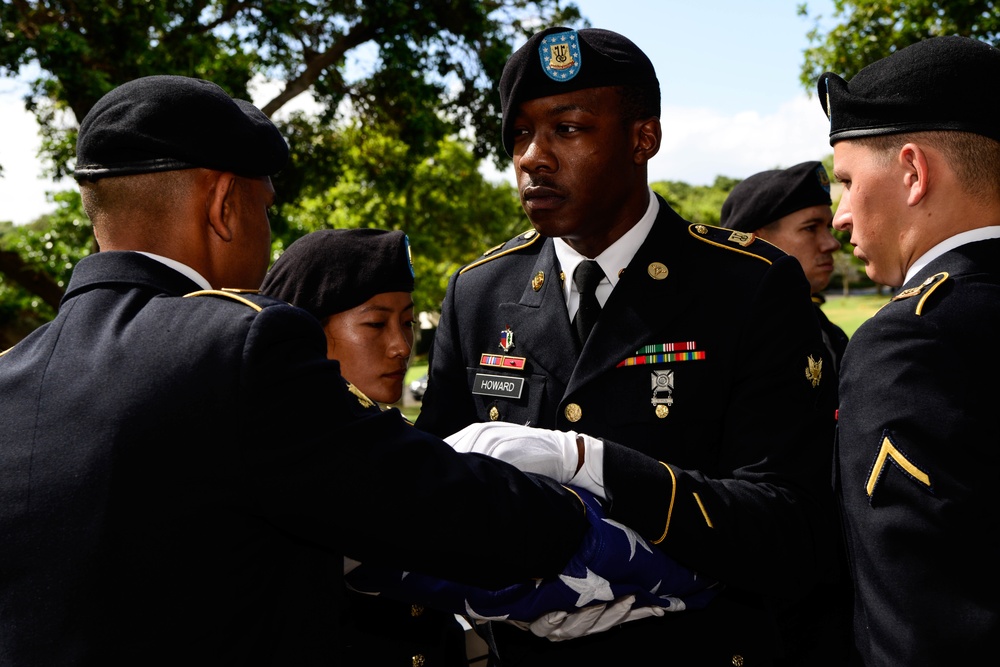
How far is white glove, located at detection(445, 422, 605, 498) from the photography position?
6.87 feet

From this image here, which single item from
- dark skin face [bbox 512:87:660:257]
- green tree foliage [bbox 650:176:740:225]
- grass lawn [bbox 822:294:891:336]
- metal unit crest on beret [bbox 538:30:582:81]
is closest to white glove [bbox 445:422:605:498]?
dark skin face [bbox 512:87:660:257]

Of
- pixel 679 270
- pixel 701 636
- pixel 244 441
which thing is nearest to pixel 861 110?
pixel 679 270

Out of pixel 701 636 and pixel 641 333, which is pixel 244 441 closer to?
pixel 641 333

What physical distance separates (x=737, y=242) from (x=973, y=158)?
0.78 metres

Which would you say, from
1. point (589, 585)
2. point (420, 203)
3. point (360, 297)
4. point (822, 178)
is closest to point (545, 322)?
point (360, 297)

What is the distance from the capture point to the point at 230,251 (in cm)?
201

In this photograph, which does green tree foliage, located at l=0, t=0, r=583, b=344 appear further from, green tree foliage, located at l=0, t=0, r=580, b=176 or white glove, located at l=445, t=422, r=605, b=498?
white glove, located at l=445, t=422, r=605, b=498

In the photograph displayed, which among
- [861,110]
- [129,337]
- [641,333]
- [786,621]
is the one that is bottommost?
[786,621]

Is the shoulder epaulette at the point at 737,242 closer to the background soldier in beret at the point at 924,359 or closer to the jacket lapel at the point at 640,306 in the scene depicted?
the jacket lapel at the point at 640,306

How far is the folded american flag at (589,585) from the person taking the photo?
6.68 ft

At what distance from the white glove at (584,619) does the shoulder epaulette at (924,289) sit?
0.96 metres

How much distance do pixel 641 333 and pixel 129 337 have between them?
144cm

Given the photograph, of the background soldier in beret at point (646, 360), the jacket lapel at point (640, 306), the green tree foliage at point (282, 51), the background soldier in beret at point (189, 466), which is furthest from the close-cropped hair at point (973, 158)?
the green tree foliage at point (282, 51)

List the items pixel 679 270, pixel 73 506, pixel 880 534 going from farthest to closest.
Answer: pixel 679 270 → pixel 880 534 → pixel 73 506
